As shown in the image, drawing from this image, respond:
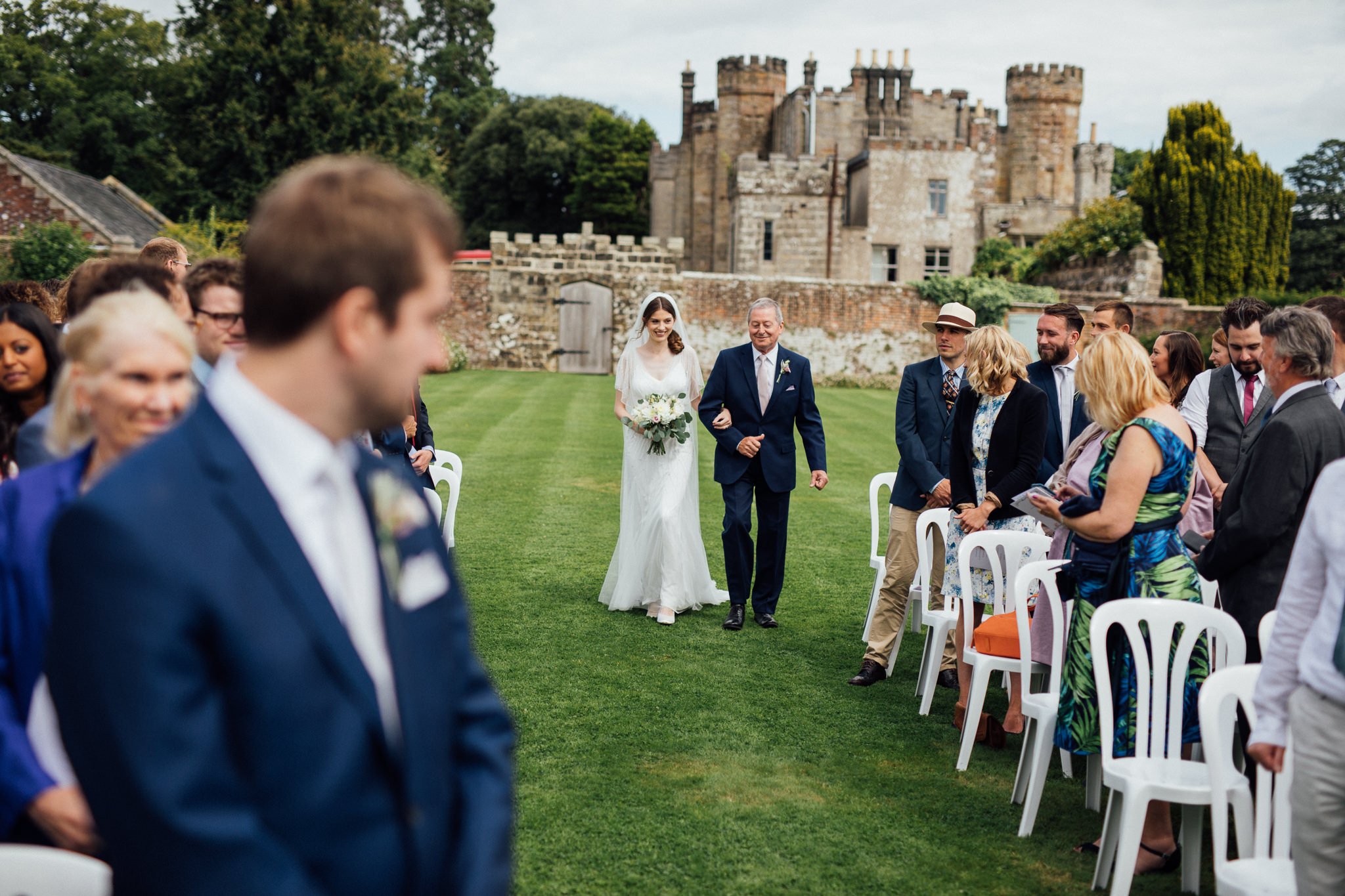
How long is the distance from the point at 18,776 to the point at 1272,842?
3521 mm

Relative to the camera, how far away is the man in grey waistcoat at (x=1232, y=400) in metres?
6.75

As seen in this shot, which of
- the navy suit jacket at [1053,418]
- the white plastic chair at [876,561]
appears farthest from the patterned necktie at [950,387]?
the white plastic chair at [876,561]

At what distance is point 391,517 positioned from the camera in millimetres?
1605

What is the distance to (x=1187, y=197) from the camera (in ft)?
116

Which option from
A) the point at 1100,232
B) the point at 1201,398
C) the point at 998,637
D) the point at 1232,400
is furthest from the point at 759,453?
the point at 1100,232

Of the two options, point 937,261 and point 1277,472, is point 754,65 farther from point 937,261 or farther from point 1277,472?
point 1277,472

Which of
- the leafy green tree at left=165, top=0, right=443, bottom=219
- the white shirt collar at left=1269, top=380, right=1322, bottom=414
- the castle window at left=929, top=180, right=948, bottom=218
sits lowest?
the white shirt collar at left=1269, top=380, right=1322, bottom=414

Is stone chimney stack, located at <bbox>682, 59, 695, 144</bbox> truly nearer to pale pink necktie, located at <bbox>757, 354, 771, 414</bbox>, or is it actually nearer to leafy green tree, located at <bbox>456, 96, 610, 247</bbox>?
leafy green tree, located at <bbox>456, 96, 610, 247</bbox>

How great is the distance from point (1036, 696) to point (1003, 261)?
1558 inches

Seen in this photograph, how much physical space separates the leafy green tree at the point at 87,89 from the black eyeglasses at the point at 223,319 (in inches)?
1605

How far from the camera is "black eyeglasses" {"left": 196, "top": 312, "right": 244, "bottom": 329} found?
3.77 m

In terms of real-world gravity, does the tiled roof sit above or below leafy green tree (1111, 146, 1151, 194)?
below

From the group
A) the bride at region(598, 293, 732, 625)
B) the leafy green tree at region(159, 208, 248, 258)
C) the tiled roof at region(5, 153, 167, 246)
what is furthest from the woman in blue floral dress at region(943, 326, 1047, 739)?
the tiled roof at region(5, 153, 167, 246)

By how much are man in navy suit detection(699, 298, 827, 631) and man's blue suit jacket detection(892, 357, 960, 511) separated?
0.84m
